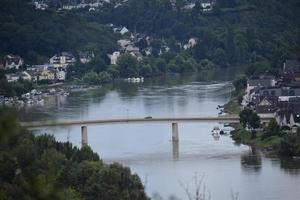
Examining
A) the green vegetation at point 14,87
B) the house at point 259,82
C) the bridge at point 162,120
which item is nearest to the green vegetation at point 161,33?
the green vegetation at point 14,87

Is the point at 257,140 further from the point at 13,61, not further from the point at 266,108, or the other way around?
the point at 13,61

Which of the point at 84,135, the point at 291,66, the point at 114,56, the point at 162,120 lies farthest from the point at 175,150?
the point at 114,56

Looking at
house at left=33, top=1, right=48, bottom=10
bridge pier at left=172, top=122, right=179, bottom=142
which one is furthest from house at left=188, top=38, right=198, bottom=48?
bridge pier at left=172, top=122, right=179, bottom=142

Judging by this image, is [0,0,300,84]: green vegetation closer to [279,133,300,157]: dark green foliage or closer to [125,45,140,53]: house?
[125,45,140,53]: house

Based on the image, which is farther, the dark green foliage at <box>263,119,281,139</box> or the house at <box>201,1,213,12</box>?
the house at <box>201,1,213,12</box>

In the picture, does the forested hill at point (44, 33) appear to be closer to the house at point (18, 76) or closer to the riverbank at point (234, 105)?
the house at point (18, 76)
